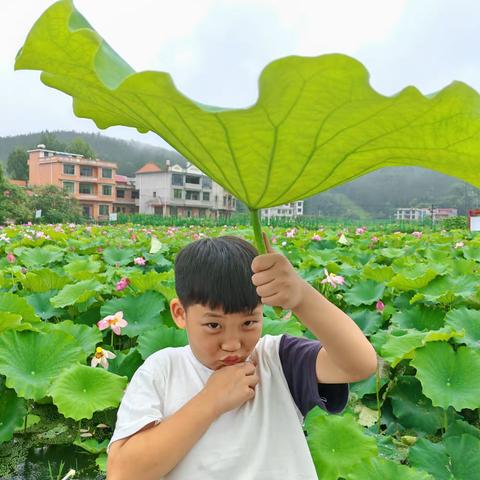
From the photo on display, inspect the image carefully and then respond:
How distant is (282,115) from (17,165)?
63.5 m

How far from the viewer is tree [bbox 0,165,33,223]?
20406mm

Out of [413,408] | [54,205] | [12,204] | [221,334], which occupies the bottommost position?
[413,408]

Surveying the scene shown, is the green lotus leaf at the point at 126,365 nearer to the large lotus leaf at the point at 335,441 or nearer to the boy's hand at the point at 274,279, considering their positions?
the large lotus leaf at the point at 335,441

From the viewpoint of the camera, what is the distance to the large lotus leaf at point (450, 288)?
2502 millimetres

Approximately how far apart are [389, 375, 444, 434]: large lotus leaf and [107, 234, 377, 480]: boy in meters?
0.89

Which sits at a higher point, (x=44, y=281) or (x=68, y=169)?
(x=68, y=169)

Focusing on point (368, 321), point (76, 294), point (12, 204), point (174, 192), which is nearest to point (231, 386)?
point (368, 321)

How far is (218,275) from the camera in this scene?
0.97 meters

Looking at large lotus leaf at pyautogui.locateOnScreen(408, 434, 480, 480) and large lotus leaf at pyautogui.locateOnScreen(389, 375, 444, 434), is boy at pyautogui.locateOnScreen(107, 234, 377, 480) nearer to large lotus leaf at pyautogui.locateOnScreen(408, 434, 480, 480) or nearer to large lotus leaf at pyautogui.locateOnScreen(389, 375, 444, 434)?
large lotus leaf at pyautogui.locateOnScreen(408, 434, 480, 480)

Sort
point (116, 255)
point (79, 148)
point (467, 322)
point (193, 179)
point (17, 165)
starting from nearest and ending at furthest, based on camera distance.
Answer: point (467, 322)
point (116, 255)
point (193, 179)
point (17, 165)
point (79, 148)

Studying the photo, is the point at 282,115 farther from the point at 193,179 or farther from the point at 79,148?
the point at 79,148

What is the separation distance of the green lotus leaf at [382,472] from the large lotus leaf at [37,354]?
102 cm

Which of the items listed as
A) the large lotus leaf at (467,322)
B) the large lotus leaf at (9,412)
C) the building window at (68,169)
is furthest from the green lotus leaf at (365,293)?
the building window at (68,169)

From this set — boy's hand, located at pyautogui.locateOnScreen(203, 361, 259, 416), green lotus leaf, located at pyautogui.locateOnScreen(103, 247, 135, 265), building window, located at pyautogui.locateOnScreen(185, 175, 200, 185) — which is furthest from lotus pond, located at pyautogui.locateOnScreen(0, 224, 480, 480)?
building window, located at pyautogui.locateOnScreen(185, 175, 200, 185)
